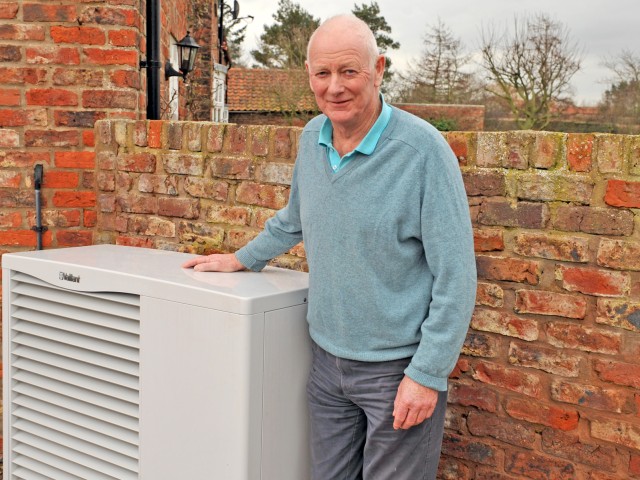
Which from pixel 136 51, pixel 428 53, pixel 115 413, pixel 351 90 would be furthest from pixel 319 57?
pixel 428 53

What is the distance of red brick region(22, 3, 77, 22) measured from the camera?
3.38 meters

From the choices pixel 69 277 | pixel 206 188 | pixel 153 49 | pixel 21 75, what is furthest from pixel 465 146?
pixel 21 75

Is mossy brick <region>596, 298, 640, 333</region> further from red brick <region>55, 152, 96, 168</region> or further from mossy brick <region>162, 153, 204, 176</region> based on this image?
red brick <region>55, 152, 96, 168</region>

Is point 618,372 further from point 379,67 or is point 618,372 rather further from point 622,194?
point 379,67

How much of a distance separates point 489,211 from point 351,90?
2.53ft

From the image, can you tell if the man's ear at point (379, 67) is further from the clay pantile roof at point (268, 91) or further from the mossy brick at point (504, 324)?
the clay pantile roof at point (268, 91)

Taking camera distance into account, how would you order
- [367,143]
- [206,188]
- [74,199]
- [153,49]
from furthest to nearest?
1. [153,49]
2. [74,199]
3. [206,188]
4. [367,143]

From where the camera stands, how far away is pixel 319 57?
1994 millimetres

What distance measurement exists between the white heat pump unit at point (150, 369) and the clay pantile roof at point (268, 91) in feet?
58.5

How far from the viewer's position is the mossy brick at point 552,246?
92.4 inches

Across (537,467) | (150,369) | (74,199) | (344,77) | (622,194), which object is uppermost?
(344,77)

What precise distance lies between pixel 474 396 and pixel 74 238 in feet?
6.64

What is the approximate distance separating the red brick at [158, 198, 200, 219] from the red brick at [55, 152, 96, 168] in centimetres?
45

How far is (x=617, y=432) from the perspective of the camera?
2340 mm
